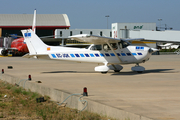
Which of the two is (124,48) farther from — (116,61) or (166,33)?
(166,33)

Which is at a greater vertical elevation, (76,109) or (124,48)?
(124,48)

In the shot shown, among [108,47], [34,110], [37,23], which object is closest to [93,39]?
[108,47]

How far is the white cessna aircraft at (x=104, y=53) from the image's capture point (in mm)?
15688

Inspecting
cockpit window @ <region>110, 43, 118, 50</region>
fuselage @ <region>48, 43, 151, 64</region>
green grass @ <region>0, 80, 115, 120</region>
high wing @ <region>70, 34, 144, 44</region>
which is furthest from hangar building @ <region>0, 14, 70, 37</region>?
green grass @ <region>0, 80, 115, 120</region>

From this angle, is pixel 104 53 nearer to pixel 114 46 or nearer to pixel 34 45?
pixel 114 46

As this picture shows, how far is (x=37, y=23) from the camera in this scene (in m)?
79.4

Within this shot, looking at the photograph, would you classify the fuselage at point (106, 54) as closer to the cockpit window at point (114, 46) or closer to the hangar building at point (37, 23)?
the cockpit window at point (114, 46)

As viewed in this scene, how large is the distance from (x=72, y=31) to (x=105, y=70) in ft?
165

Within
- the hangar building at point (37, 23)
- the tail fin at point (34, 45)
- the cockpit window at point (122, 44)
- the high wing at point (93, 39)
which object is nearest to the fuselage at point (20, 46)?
the tail fin at point (34, 45)

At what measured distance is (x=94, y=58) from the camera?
16.2m

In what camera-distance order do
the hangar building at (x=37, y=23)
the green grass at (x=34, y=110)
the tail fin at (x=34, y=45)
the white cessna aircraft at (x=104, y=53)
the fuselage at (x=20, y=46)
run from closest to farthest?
the green grass at (x=34, y=110)
the white cessna aircraft at (x=104, y=53)
the tail fin at (x=34, y=45)
the fuselage at (x=20, y=46)
the hangar building at (x=37, y=23)

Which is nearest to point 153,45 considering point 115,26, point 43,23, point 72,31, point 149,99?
point 115,26

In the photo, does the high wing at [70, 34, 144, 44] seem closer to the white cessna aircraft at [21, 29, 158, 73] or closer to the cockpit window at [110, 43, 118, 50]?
the white cessna aircraft at [21, 29, 158, 73]

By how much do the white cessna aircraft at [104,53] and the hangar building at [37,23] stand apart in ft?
204
